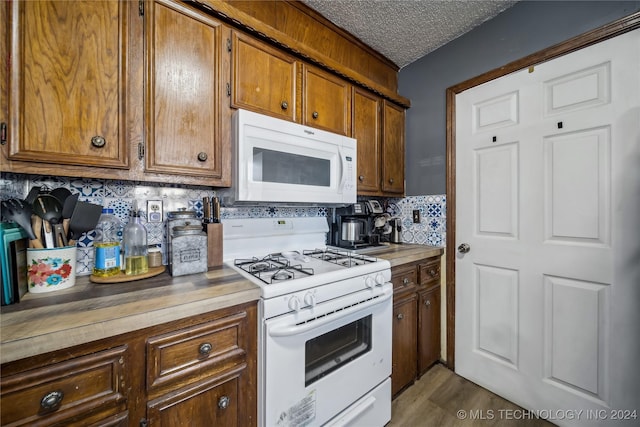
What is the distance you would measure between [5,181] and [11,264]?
1.29 ft

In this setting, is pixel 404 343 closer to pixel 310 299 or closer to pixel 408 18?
pixel 310 299

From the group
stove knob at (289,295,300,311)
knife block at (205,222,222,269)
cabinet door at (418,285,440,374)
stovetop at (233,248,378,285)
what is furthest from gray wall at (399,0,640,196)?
knife block at (205,222,222,269)

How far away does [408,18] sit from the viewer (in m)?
1.67

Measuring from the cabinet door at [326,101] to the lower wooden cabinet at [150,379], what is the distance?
3.87 feet

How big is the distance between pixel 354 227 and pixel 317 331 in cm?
84

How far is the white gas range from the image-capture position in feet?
3.13

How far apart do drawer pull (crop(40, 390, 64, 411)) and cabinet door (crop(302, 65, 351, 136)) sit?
4.77 feet

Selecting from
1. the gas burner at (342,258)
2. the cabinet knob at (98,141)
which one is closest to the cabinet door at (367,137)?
the gas burner at (342,258)

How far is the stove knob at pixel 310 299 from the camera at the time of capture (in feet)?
3.34

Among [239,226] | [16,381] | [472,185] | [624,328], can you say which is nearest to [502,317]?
[624,328]

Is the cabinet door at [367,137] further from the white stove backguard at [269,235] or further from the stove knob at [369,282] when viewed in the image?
the stove knob at [369,282]

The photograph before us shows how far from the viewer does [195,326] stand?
837 mm

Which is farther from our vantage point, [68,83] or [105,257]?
[105,257]

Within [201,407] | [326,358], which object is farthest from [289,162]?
[201,407]
